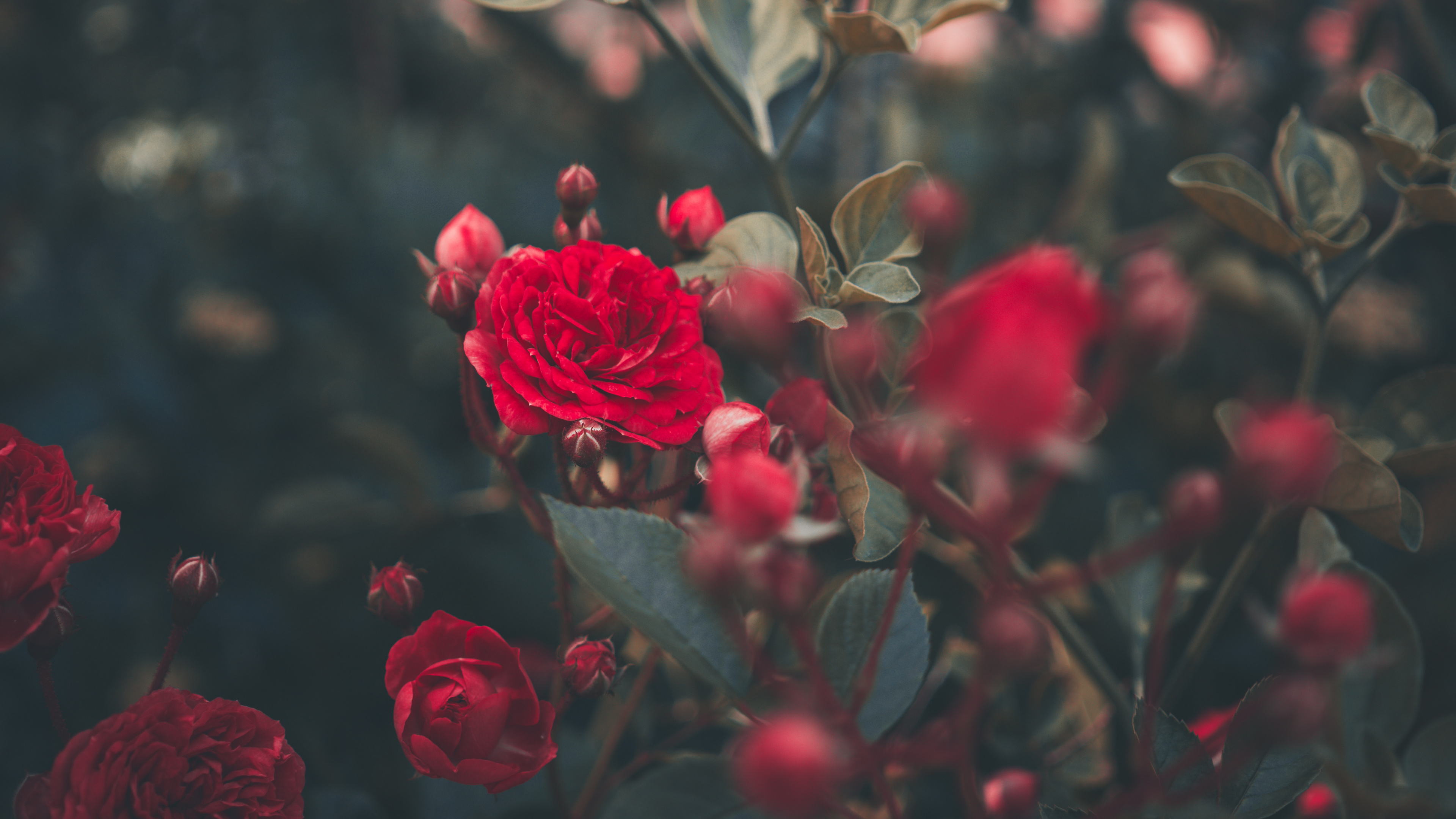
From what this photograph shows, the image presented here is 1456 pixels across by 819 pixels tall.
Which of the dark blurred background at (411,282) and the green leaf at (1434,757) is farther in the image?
the dark blurred background at (411,282)

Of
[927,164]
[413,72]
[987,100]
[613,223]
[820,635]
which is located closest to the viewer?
[820,635]

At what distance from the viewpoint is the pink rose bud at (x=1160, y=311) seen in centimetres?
32

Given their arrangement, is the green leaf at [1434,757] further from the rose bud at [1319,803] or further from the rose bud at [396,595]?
the rose bud at [396,595]

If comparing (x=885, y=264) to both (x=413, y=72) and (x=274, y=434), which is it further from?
(x=413, y=72)

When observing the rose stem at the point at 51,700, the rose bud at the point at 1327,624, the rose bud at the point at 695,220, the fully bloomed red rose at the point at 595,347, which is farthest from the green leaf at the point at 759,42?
the rose stem at the point at 51,700

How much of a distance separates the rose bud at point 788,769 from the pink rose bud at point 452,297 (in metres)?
0.34

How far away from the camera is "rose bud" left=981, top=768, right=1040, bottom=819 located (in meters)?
0.48

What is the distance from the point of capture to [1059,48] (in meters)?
1.44

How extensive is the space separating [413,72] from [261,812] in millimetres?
2174

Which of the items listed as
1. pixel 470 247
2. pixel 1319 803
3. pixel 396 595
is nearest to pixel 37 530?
pixel 396 595

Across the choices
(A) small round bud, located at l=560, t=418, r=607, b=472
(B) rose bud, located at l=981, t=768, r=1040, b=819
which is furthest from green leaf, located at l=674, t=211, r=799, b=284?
(B) rose bud, located at l=981, t=768, r=1040, b=819

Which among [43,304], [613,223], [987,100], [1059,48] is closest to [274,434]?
[43,304]

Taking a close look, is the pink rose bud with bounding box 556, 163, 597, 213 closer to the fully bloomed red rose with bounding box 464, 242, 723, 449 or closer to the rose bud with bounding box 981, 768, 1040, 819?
the fully bloomed red rose with bounding box 464, 242, 723, 449

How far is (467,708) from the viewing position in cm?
48
